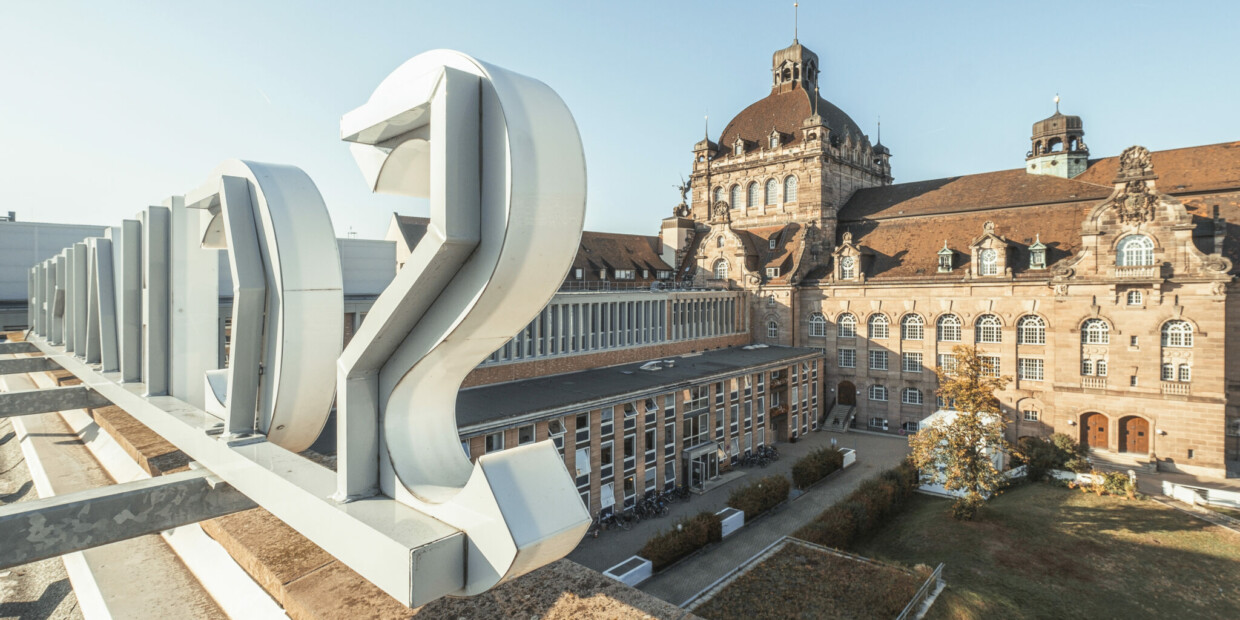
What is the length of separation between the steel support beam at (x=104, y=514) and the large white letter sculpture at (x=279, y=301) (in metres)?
0.58

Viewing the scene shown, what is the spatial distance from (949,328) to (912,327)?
2.24m

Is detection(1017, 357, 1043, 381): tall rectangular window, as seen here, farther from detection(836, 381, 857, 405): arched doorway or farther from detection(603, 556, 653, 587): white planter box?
detection(603, 556, 653, 587): white planter box

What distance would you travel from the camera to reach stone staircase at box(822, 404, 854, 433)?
4306 cm

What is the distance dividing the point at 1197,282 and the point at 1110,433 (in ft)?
29.0

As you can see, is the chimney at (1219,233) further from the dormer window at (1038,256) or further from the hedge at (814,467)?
the hedge at (814,467)

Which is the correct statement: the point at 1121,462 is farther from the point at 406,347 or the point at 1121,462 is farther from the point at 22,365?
the point at 22,365

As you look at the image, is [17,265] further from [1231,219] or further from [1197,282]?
[1231,219]

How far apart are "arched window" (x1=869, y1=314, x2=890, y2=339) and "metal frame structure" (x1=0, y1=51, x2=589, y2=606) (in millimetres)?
42914

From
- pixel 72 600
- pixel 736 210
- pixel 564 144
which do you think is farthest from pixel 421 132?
pixel 736 210

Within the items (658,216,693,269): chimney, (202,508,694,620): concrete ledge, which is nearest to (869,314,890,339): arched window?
(658,216,693,269): chimney

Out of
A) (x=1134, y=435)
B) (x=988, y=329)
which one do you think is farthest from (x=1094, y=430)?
(x=988, y=329)

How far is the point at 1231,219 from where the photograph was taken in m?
35.0

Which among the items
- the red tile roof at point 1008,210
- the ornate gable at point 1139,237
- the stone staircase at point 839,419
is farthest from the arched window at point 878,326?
the ornate gable at point 1139,237

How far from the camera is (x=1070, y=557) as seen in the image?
20.7m
